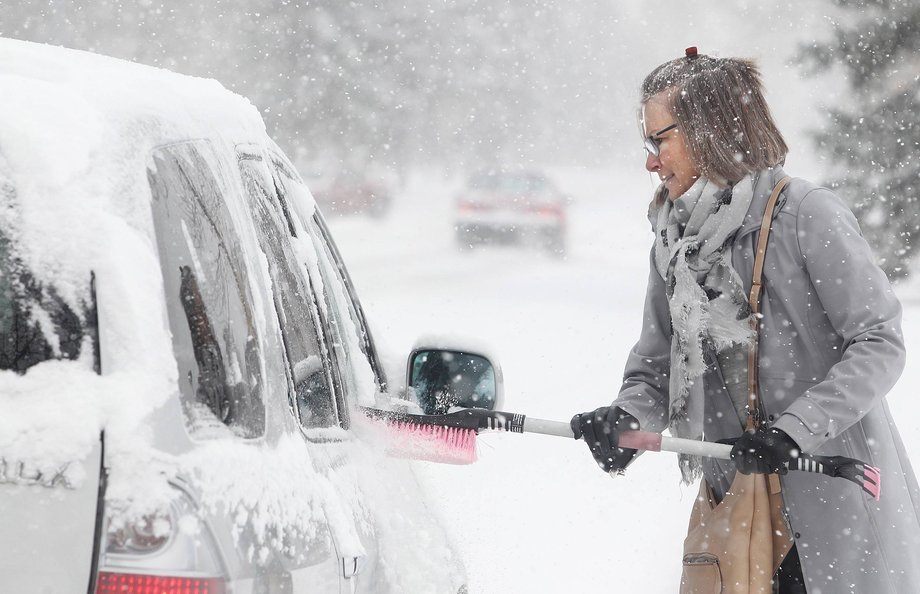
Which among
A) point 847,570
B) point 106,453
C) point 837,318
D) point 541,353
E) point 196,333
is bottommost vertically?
point 847,570

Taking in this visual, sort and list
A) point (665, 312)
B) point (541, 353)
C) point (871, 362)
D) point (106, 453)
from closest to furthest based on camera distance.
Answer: point (106, 453) < point (871, 362) < point (665, 312) < point (541, 353)

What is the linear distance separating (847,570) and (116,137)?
1755 millimetres

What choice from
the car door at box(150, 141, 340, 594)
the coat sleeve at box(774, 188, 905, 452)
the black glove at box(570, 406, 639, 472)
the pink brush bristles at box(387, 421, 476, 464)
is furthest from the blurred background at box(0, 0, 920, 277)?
the car door at box(150, 141, 340, 594)

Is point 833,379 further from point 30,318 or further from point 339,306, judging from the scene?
point 30,318

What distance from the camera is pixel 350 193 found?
41.6 m

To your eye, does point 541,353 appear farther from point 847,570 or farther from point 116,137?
point 116,137

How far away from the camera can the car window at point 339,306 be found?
2.45 meters

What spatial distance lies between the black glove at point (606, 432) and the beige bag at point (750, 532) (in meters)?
0.25

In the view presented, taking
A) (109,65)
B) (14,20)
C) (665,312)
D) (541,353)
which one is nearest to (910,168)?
(541,353)

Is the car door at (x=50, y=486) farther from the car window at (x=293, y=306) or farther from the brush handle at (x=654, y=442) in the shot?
the brush handle at (x=654, y=442)

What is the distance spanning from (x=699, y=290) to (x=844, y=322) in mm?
326

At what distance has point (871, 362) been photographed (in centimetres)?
218

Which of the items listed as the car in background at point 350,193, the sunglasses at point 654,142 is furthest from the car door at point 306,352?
the car in background at point 350,193

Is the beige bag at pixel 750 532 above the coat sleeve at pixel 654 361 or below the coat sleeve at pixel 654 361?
below
